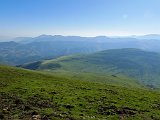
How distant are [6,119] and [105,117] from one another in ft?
34.1

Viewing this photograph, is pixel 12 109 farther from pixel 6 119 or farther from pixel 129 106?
pixel 129 106

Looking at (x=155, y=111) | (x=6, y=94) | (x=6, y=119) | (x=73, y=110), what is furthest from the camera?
(x=6, y=94)

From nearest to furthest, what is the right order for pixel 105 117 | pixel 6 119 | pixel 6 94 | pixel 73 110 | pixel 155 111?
1. pixel 6 119
2. pixel 105 117
3. pixel 73 110
4. pixel 155 111
5. pixel 6 94

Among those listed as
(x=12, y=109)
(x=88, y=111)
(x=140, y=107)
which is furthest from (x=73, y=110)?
(x=140, y=107)

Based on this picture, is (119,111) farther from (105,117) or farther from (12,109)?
(12,109)

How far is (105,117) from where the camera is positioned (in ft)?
90.7

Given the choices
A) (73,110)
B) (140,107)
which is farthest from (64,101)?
(140,107)

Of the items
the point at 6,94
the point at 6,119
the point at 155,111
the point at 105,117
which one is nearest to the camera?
the point at 6,119

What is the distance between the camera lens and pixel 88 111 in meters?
29.7

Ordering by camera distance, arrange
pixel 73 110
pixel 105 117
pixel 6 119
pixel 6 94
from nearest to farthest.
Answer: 1. pixel 6 119
2. pixel 105 117
3. pixel 73 110
4. pixel 6 94

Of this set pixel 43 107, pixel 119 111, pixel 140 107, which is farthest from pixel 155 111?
pixel 43 107

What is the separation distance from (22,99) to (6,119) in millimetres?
9593

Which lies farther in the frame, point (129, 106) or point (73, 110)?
point (129, 106)

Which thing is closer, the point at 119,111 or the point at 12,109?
the point at 12,109
